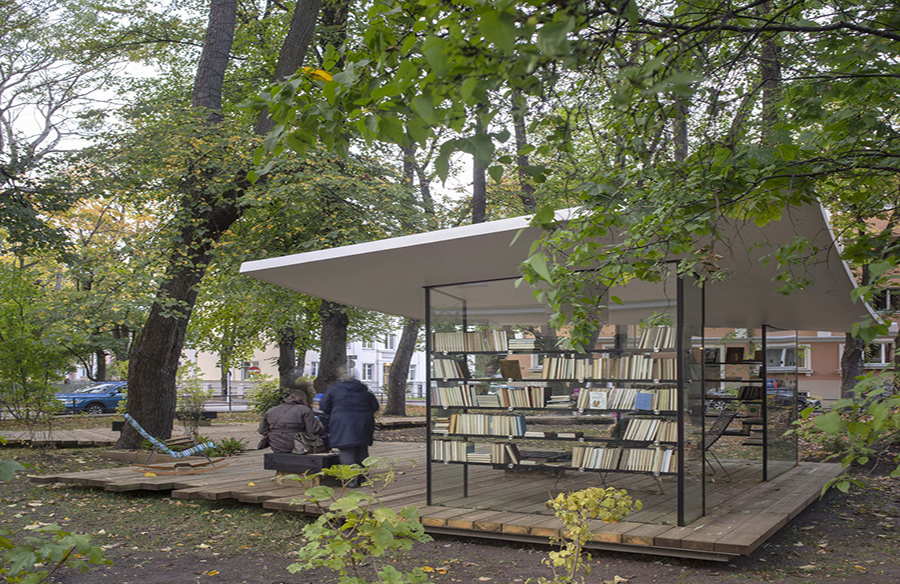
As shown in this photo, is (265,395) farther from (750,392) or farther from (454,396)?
(454,396)

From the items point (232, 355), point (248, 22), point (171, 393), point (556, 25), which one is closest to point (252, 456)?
point (171, 393)

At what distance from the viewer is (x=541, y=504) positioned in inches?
278

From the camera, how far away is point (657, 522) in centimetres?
621

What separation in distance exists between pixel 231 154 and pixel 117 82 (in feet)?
23.2

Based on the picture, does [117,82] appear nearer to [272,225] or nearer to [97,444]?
[272,225]

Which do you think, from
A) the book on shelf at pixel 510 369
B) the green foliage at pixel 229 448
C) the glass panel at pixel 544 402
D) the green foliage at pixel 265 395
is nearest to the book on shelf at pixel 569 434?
the glass panel at pixel 544 402

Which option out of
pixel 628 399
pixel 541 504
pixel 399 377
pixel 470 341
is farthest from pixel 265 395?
pixel 628 399

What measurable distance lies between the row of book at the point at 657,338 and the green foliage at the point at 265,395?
14306 mm

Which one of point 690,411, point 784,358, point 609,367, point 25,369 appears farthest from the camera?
point 25,369

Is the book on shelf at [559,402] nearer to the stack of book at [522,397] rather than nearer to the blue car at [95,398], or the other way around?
the stack of book at [522,397]

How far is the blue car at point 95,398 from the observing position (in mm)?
26875

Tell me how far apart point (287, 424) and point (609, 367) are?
13.4 feet

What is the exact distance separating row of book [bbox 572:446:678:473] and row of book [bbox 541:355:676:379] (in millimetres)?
654

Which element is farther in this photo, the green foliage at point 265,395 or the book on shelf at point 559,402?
the green foliage at point 265,395
